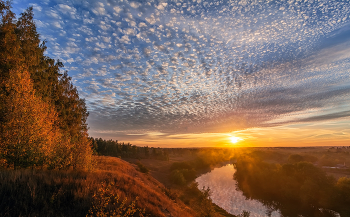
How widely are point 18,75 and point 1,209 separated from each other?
9850mm

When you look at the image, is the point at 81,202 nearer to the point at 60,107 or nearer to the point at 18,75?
the point at 18,75

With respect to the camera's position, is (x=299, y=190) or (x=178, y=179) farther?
(x=178, y=179)

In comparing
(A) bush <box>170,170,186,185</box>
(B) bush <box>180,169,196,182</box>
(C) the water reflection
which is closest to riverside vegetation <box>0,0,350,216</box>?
(C) the water reflection

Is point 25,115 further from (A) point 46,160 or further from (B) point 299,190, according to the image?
(B) point 299,190

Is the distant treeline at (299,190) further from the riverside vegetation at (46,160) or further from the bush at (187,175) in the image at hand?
the bush at (187,175)

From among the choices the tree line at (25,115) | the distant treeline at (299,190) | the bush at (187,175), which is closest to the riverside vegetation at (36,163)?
the tree line at (25,115)

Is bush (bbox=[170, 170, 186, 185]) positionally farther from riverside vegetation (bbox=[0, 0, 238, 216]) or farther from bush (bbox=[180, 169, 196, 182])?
riverside vegetation (bbox=[0, 0, 238, 216])

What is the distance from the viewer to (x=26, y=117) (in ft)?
38.5

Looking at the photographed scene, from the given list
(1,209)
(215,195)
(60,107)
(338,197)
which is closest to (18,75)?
(1,209)

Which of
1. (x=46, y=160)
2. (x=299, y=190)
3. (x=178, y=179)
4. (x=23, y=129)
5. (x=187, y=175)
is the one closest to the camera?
(x=23, y=129)

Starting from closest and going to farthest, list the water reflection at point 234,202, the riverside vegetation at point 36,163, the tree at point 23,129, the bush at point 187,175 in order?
the riverside vegetation at point 36,163, the tree at point 23,129, the water reflection at point 234,202, the bush at point 187,175

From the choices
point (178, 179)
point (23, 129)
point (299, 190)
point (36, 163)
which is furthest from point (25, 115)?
point (299, 190)

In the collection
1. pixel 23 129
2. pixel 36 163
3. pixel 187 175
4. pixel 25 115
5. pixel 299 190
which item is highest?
pixel 25 115

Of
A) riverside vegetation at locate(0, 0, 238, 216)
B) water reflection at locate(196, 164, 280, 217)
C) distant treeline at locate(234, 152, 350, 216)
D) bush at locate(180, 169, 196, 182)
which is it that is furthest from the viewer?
bush at locate(180, 169, 196, 182)
